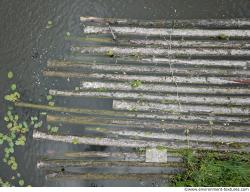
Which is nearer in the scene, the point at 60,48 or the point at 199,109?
the point at 199,109

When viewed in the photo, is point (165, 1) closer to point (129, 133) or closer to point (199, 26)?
point (199, 26)

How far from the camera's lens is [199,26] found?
534cm

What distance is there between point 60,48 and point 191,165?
250cm

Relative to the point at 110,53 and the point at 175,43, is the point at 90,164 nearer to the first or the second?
the point at 110,53

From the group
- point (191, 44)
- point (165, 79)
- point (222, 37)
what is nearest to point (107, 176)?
point (165, 79)

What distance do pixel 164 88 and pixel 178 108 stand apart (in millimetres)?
338

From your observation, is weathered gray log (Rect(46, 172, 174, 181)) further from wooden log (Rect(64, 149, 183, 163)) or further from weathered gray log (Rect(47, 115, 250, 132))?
weathered gray log (Rect(47, 115, 250, 132))

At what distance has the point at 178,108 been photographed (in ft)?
17.1

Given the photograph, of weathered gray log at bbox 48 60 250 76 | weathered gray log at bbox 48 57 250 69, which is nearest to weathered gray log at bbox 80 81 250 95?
weathered gray log at bbox 48 60 250 76

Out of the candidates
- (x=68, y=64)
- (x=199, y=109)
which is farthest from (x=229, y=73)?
(x=68, y=64)

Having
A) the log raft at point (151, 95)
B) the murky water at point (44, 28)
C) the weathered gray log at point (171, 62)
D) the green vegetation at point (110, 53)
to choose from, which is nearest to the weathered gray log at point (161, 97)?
the log raft at point (151, 95)

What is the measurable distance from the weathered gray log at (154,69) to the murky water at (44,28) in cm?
24

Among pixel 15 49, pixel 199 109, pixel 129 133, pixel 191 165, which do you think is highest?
pixel 15 49

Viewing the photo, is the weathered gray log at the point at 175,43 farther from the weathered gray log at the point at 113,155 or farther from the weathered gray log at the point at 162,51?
the weathered gray log at the point at 113,155
